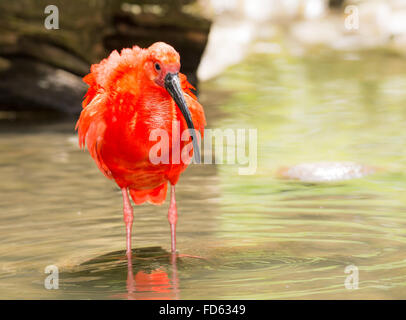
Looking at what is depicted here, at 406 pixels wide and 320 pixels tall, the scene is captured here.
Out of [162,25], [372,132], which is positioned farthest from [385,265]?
[162,25]

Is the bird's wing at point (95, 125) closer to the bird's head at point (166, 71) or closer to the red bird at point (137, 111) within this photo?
the red bird at point (137, 111)

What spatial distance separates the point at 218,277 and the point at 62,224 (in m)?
2.01

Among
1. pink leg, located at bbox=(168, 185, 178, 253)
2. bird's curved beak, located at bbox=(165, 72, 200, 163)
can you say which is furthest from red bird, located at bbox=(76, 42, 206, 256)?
pink leg, located at bbox=(168, 185, 178, 253)

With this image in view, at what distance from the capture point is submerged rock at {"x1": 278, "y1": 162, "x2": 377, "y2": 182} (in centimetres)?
818

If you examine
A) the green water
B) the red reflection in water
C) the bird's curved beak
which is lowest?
the red reflection in water

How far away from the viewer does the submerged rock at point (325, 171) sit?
8.18 meters

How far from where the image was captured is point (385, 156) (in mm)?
9266

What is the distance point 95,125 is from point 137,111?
334 millimetres

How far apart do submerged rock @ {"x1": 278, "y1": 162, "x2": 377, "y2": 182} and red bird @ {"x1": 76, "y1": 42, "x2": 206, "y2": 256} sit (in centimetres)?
290

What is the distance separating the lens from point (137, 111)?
5.27 m

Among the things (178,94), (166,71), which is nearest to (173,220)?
(178,94)

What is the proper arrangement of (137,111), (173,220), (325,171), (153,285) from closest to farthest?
(153,285), (137,111), (173,220), (325,171)

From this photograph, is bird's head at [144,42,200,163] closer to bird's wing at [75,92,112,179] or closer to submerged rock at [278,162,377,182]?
bird's wing at [75,92,112,179]

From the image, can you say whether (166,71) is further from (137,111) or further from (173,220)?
(173,220)
